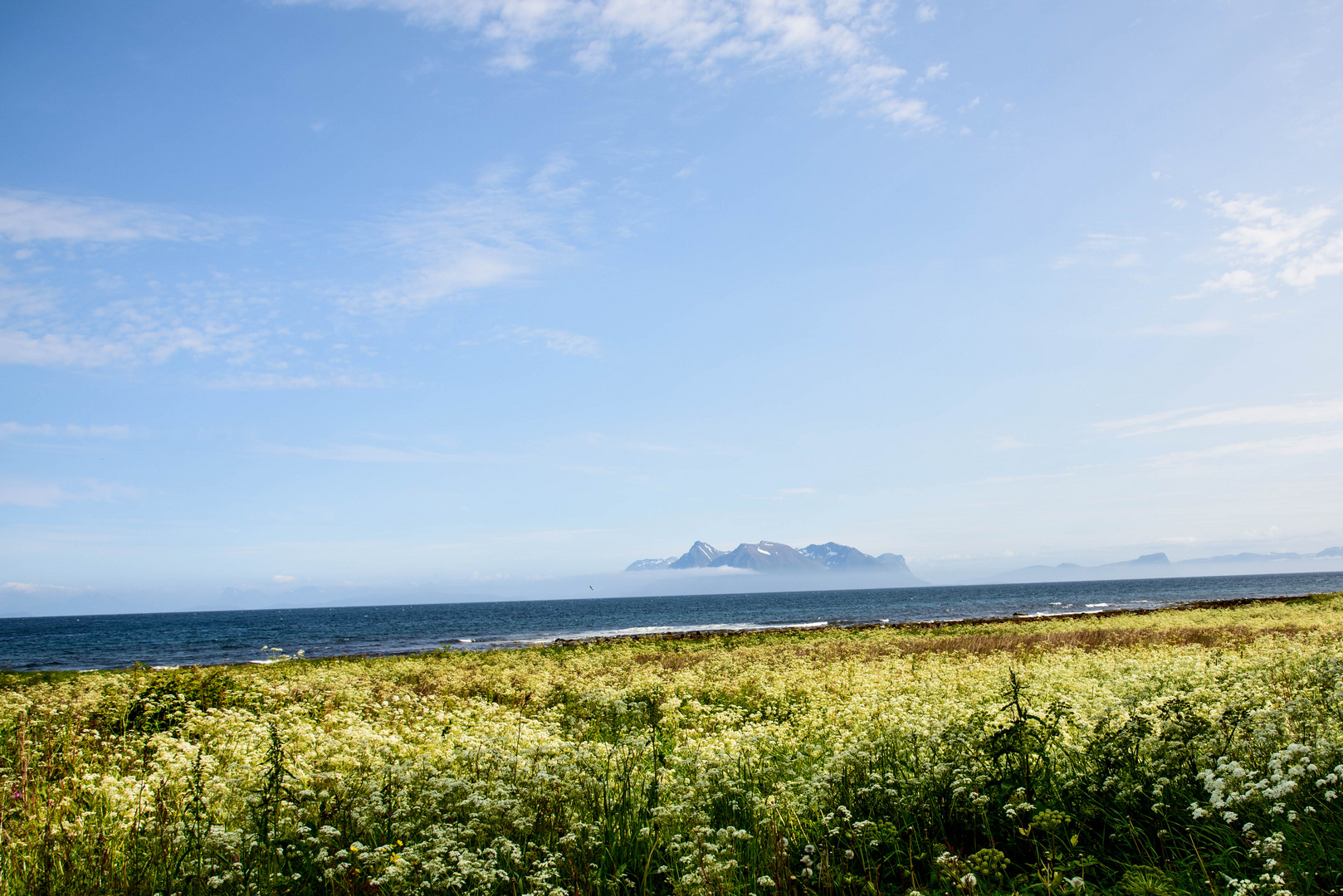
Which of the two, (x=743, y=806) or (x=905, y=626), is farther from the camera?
(x=905, y=626)

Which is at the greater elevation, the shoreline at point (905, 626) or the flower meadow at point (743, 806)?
the flower meadow at point (743, 806)

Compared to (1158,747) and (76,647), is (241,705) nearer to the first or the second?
(1158,747)

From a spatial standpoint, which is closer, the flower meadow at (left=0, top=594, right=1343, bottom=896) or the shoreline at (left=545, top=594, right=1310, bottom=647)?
the flower meadow at (left=0, top=594, right=1343, bottom=896)

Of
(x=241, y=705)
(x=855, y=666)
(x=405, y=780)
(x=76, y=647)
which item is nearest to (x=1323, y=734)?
(x=405, y=780)

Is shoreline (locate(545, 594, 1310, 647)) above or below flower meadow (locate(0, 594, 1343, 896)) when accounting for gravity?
below

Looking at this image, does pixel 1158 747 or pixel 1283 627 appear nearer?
pixel 1158 747

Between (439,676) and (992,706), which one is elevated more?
(992,706)

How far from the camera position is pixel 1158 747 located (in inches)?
246

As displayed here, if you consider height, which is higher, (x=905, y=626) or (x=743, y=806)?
(x=743, y=806)

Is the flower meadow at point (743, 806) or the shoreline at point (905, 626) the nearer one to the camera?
the flower meadow at point (743, 806)

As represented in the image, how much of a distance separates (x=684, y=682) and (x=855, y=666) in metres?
5.47

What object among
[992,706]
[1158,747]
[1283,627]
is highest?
[1158,747]

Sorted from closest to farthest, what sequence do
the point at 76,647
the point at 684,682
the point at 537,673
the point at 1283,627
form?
the point at 684,682
the point at 537,673
the point at 1283,627
the point at 76,647

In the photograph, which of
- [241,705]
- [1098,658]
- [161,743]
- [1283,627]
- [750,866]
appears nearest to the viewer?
[750,866]
